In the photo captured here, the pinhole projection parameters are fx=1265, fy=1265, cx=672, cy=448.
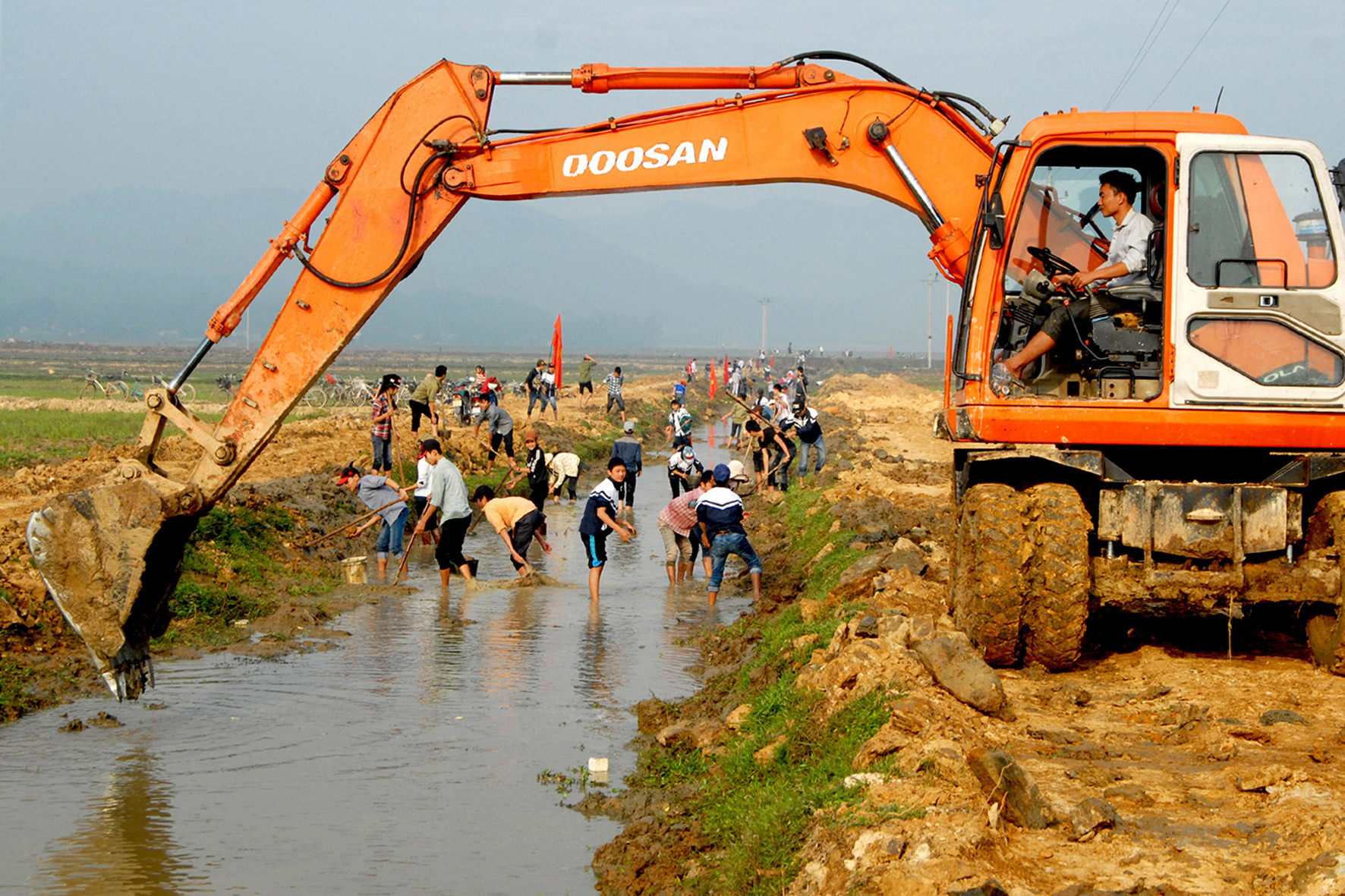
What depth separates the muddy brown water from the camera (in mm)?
6809

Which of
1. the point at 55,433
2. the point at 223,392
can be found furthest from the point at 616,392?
the point at 223,392

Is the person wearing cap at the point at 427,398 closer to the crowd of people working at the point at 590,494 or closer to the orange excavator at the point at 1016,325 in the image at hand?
the crowd of people working at the point at 590,494

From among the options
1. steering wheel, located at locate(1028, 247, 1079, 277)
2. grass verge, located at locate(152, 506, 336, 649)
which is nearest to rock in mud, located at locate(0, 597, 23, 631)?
grass verge, located at locate(152, 506, 336, 649)

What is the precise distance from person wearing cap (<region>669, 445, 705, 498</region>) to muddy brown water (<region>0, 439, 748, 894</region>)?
15.1 ft

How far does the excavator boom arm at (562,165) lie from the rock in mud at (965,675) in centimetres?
296

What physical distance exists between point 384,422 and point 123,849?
13.2 meters

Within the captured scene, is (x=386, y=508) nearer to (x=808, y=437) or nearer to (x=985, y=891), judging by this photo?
(x=808, y=437)

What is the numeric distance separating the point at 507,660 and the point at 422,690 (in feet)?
4.02

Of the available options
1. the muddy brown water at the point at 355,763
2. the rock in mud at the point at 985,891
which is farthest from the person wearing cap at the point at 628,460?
the rock in mud at the point at 985,891

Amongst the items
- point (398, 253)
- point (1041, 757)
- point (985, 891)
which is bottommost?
point (1041, 757)

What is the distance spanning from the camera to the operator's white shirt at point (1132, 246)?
7684mm

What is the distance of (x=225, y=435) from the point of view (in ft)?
28.1

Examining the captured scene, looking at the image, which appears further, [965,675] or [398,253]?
[398,253]

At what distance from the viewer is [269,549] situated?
15172 mm
